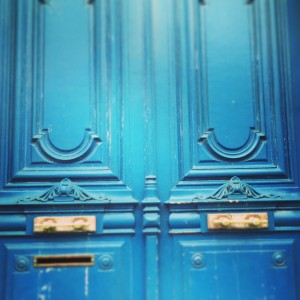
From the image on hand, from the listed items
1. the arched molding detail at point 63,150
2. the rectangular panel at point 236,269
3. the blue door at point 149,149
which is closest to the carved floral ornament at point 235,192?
the blue door at point 149,149

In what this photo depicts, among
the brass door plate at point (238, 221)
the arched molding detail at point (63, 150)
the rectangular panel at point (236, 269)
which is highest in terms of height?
the arched molding detail at point (63, 150)

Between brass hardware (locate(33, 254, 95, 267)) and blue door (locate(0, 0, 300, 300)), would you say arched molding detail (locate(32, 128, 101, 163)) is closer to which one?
blue door (locate(0, 0, 300, 300))

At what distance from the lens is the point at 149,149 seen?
2.44 m

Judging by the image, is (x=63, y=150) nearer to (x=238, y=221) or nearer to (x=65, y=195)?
(x=65, y=195)

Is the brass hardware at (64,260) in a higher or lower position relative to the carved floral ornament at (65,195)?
lower

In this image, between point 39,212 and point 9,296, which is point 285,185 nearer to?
point 39,212

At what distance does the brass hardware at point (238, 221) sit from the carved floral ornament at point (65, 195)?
1.73 ft

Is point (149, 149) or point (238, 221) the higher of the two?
point (149, 149)

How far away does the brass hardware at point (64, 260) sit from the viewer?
233 centimetres

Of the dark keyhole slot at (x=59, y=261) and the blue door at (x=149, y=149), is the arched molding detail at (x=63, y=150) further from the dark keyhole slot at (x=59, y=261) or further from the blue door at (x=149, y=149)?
the dark keyhole slot at (x=59, y=261)

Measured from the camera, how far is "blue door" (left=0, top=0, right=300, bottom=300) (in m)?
2.34

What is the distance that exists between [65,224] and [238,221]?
2.73 feet

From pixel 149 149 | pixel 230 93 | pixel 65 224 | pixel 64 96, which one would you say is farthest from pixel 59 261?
pixel 230 93

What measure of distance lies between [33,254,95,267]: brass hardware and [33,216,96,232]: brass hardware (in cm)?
12
